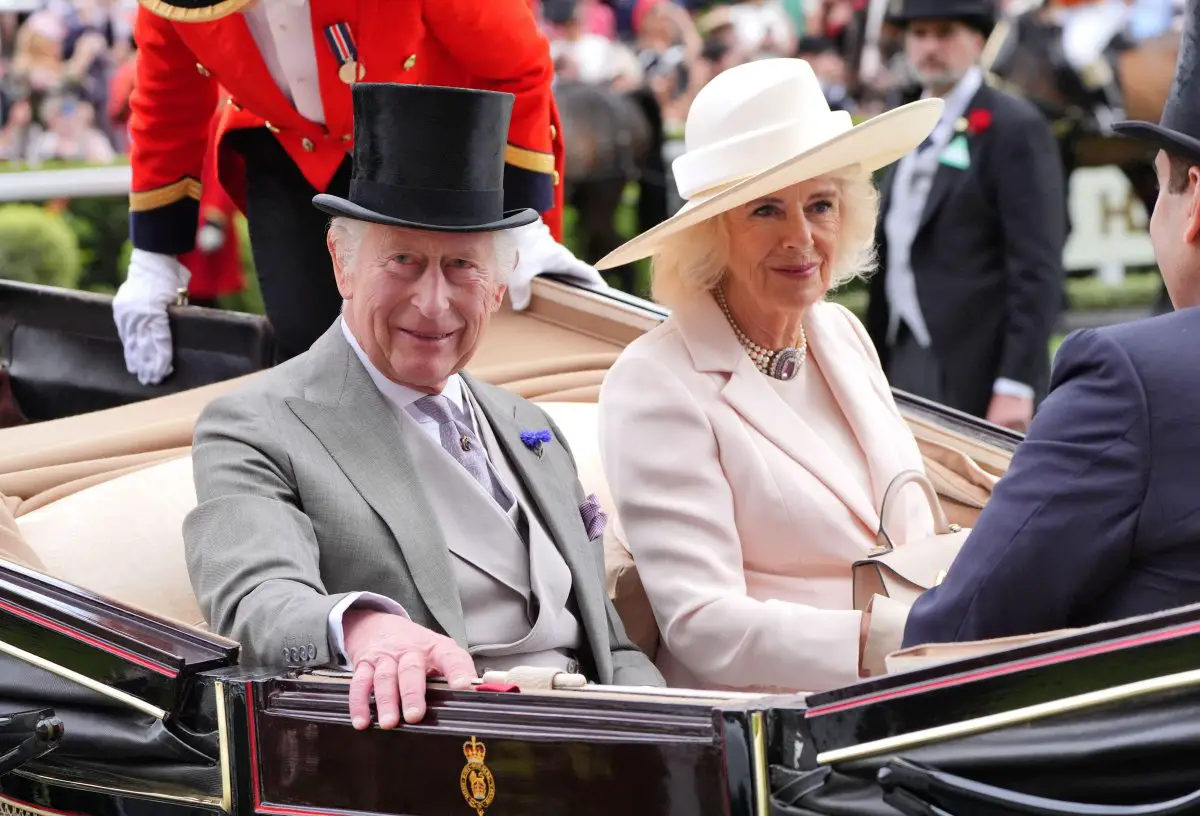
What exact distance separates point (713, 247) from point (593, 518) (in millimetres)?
447

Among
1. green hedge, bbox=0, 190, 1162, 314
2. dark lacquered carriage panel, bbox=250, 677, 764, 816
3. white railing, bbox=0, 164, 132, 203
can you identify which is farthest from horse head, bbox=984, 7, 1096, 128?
dark lacquered carriage panel, bbox=250, 677, 764, 816

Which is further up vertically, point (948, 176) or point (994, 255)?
point (948, 176)

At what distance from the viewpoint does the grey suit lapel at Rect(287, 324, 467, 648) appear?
252 cm

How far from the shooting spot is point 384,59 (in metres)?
3.57

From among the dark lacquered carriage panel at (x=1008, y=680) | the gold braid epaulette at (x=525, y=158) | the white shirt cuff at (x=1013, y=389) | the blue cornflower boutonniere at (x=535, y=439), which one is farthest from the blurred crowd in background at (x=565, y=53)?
the dark lacquered carriage panel at (x=1008, y=680)

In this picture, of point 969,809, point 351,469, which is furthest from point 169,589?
point 969,809

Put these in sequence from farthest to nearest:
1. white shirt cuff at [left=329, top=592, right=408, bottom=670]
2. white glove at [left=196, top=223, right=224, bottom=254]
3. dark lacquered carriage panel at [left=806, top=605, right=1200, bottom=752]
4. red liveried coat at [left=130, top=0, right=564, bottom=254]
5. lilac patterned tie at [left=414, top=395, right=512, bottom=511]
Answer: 1. white glove at [left=196, top=223, right=224, bottom=254]
2. red liveried coat at [left=130, top=0, right=564, bottom=254]
3. lilac patterned tie at [left=414, top=395, right=512, bottom=511]
4. white shirt cuff at [left=329, top=592, right=408, bottom=670]
5. dark lacquered carriage panel at [left=806, top=605, right=1200, bottom=752]

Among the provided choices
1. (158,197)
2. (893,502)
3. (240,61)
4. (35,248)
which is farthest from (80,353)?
(35,248)

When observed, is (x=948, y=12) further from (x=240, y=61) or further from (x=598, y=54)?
(x=598, y=54)

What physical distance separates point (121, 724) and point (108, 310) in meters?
1.78

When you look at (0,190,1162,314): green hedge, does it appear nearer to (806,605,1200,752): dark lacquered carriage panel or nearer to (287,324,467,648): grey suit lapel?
(287,324,467,648): grey suit lapel

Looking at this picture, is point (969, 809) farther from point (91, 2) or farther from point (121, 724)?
point (91, 2)

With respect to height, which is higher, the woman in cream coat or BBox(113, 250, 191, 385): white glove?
BBox(113, 250, 191, 385): white glove

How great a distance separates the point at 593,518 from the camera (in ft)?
9.43
